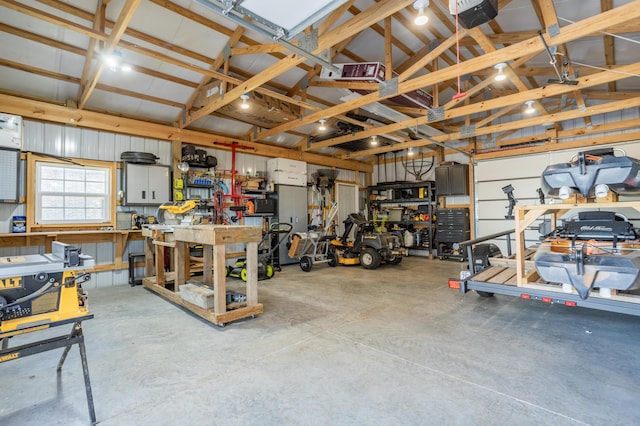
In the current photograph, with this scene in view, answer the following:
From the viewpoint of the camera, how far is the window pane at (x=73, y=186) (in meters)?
5.39

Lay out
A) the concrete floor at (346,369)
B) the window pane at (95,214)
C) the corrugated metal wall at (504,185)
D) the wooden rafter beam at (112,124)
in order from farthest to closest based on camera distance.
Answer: the corrugated metal wall at (504,185), the window pane at (95,214), the wooden rafter beam at (112,124), the concrete floor at (346,369)

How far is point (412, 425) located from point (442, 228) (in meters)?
7.60

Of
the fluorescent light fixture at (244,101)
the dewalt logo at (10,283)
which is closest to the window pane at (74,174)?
the fluorescent light fixture at (244,101)

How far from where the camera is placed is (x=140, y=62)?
5078 millimetres

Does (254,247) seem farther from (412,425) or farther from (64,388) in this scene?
(412,425)

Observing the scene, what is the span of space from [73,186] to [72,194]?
147mm

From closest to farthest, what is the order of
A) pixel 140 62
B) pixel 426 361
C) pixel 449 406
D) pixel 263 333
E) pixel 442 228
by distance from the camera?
pixel 449 406
pixel 426 361
pixel 263 333
pixel 140 62
pixel 442 228

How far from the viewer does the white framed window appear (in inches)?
202

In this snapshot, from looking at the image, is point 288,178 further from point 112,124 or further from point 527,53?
point 527,53

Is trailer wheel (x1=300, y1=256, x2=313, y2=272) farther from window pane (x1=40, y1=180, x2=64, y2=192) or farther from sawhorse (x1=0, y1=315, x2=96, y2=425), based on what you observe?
sawhorse (x1=0, y1=315, x2=96, y2=425)

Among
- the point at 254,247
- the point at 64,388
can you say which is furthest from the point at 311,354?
the point at 64,388

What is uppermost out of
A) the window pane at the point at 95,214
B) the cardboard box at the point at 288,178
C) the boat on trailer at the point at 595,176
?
the cardboard box at the point at 288,178

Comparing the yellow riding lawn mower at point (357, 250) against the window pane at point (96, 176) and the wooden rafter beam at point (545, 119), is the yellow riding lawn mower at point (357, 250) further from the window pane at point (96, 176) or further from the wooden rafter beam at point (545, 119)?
the window pane at point (96, 176)

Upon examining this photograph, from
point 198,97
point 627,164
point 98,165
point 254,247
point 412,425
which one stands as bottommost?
point 412,425
